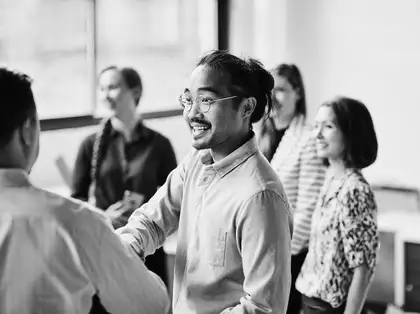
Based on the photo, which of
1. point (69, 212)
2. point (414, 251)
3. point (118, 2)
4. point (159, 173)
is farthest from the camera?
point (118, 2)

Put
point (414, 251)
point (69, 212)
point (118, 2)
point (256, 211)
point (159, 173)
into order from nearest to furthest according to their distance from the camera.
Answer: point (69, 212) → point (256, 211) → point (159, 173) → point (414, 251) → point (118, 2)

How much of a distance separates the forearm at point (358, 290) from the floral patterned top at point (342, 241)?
2cm

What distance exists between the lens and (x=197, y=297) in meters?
1.74

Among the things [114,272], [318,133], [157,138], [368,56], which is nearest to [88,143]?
[157,138]

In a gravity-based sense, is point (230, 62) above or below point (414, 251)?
above

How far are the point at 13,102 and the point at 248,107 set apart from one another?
25.0 inches

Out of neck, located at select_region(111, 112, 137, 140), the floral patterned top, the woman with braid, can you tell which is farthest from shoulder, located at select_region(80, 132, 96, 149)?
the floral patterned top

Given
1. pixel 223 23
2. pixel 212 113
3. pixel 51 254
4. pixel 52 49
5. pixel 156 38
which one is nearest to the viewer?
pixel 51 254

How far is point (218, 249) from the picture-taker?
66.9 inches

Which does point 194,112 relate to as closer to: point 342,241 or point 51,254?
point 51,254

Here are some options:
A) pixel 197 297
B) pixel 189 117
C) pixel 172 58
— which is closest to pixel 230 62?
pixel 189 117

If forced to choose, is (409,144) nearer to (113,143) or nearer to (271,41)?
(271,41)

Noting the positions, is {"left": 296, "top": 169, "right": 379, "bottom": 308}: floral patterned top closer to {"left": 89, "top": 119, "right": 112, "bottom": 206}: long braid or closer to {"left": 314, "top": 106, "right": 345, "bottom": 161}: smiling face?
{"left": 314, "top": 106, "right": 345, "bottom": 161}: smiling face

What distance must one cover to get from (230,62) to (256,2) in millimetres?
3556
